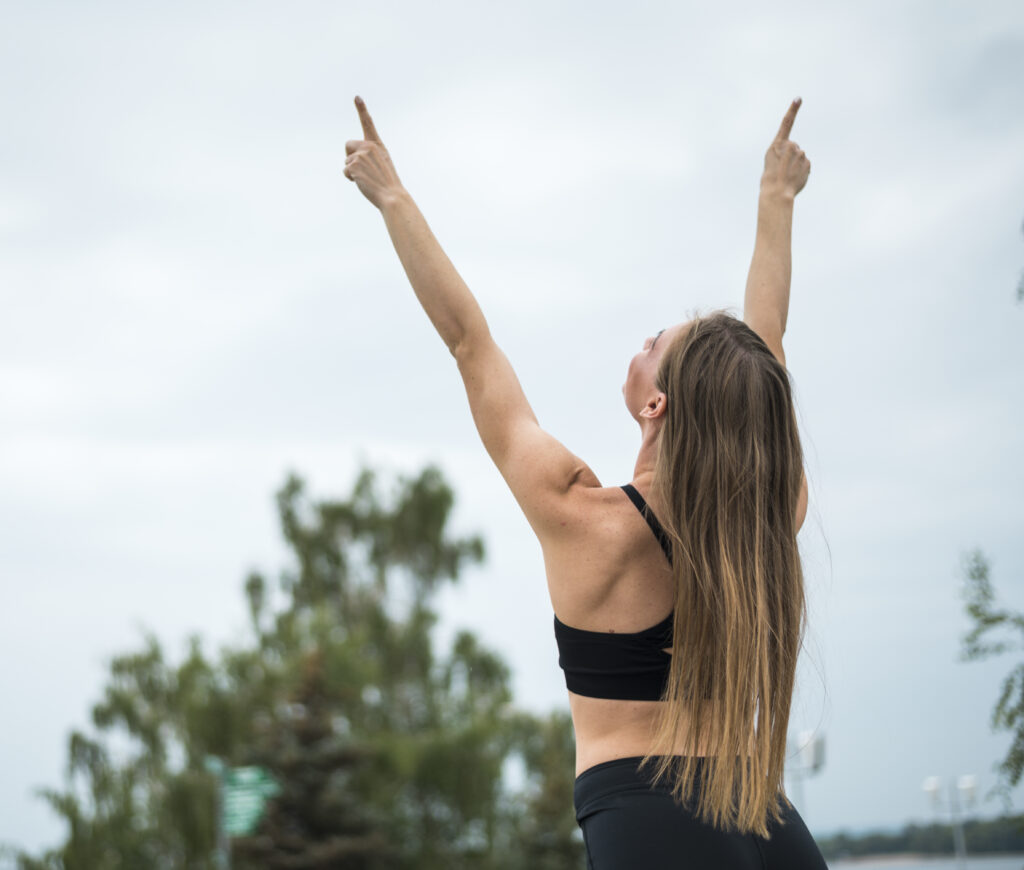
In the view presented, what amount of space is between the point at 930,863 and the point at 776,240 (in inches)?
153

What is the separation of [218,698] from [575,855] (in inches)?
467

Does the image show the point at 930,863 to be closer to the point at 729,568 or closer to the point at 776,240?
the point at 776,240

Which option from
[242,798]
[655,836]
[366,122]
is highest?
[366,122]

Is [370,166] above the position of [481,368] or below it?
above

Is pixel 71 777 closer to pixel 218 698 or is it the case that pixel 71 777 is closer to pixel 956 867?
pixel 218 698

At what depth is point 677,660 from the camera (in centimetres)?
181

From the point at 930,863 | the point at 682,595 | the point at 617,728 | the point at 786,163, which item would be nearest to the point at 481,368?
the point at 682,595

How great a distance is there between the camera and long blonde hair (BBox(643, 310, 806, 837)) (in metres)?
1.79

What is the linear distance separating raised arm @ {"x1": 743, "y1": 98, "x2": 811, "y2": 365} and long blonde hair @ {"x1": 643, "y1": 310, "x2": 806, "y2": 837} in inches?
21.9

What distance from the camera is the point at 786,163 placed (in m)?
2.89

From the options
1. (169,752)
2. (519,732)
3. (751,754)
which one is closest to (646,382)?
(751,754)

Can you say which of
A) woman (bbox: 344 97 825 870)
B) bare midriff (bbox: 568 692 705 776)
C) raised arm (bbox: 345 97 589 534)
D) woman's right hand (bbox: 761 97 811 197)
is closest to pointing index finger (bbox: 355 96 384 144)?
raised arm (bbox: 345 97 589 534)

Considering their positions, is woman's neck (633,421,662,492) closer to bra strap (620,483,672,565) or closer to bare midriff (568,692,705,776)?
bra strap (620,483,672,565)

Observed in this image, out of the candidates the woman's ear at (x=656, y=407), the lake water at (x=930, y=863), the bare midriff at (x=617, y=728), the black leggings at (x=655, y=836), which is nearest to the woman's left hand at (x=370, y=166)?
the woman's ear at (x=656, y=407)
